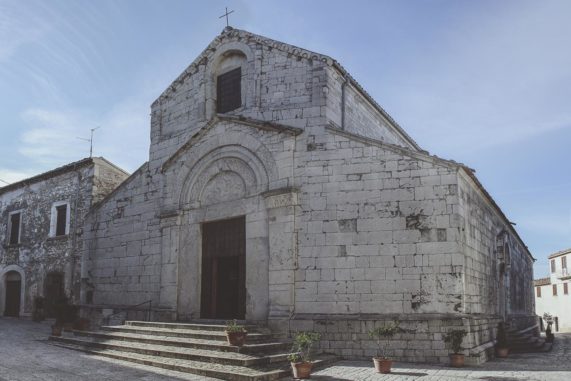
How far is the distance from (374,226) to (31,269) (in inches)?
660

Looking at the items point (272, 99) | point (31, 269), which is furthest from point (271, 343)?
point (31, 269)

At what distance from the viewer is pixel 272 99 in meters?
13.6

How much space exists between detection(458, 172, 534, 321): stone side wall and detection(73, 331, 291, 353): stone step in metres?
4.26

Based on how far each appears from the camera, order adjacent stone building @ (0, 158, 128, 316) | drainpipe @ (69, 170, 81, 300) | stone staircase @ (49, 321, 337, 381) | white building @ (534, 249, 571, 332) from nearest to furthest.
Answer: stone staircase @ (49, 321, 337, 381) < drainpipe @ (69, 170, 81, 300) < adjacent stone building @ (0, 158, 128, 316) < white building @ (534, 249, 571, 332)

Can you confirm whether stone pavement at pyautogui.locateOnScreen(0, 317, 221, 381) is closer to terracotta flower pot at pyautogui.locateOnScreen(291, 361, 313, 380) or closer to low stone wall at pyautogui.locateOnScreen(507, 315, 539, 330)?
terracotta flower pot at pyautogui.locateOnScreen(291, 361, 313, 380)

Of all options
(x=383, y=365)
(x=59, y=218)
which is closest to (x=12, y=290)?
(x=59, y=218)

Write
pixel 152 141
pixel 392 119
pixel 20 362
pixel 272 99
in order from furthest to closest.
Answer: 1. pixel 392 119
2. pixel 152 141
3. pixel 272 99
4. pixel 20 362

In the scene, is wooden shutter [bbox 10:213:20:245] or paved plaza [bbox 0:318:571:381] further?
wooden shutter [bbox 10:213:20:245]

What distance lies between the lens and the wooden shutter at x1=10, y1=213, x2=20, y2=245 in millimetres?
22844

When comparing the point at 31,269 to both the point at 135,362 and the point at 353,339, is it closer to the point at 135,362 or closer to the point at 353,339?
the point at 135,362

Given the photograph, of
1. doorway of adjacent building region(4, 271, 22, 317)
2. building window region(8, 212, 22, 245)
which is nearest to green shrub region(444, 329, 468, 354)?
doorway of adjacent building region(4, 271, 22, 317)

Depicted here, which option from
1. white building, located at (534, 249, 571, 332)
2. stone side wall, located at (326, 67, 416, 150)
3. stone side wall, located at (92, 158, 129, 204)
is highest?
stone side wall, located at (326, 67, 416, 150)

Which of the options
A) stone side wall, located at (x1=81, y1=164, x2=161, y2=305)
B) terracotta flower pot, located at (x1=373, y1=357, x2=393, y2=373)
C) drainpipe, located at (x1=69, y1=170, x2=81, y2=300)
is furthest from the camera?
drainpipe, located at (x1=69, y1=170, x2=81, y2=300)

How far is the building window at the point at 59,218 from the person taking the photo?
20266 millimetres
